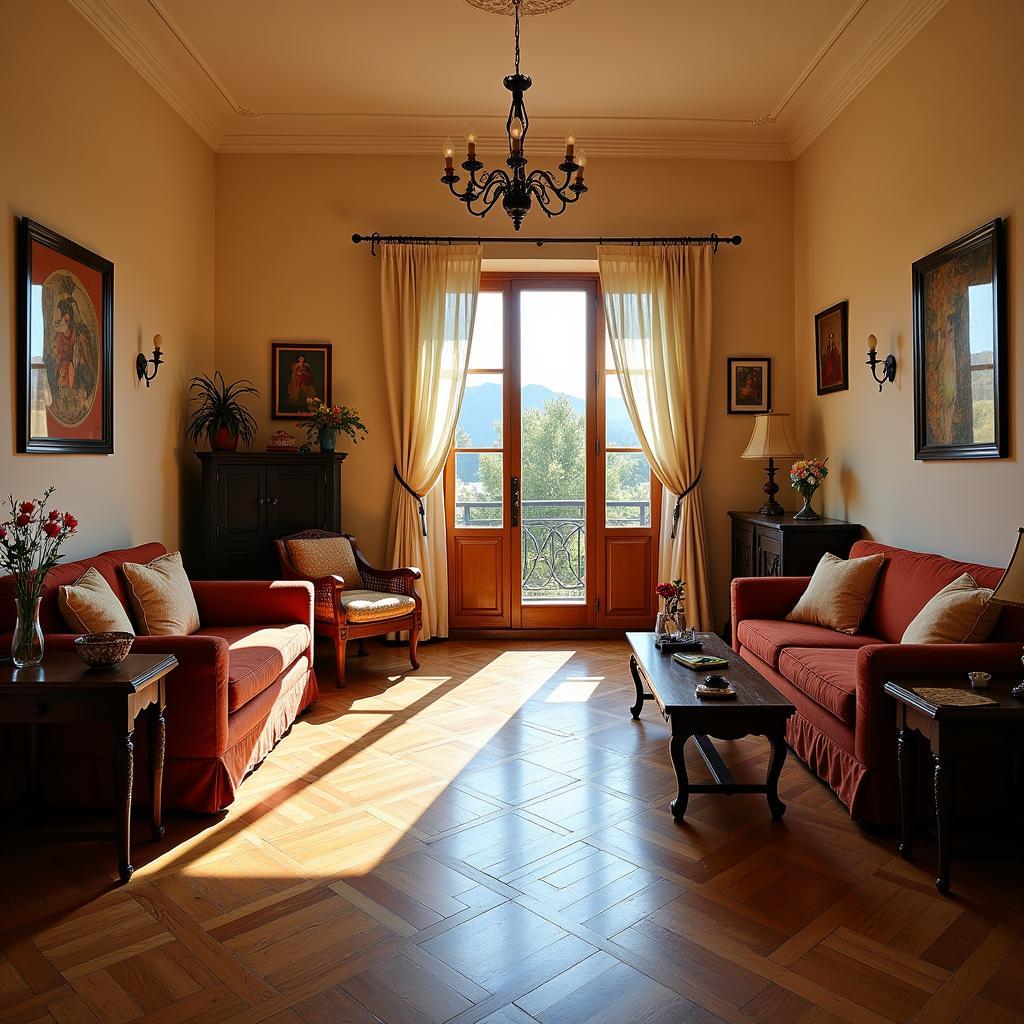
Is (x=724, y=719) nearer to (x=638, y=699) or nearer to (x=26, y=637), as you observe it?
(x=638, y=699)

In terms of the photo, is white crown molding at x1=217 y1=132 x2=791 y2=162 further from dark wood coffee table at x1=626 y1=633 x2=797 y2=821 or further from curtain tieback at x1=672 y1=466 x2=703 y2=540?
dark wood coffee table at x1=626 y1=633 x2=797 y2=821

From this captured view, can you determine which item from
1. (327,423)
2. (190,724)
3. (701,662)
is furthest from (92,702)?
(327,423)

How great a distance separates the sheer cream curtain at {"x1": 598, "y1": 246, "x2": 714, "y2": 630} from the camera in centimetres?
603

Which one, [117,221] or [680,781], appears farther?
[117,221]

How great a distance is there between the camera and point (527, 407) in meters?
6.39

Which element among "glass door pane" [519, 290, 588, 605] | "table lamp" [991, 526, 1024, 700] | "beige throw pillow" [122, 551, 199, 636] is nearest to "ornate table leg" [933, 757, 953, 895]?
"table lamp" [991, 526, 1024, 700]

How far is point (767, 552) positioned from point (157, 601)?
11.9 ft

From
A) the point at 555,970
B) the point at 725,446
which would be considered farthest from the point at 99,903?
the point at 725,446

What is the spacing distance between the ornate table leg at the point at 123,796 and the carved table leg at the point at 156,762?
0.25m

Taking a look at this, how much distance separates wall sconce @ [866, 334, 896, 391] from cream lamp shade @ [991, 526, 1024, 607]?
7.33ft

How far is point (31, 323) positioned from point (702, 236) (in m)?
4.51

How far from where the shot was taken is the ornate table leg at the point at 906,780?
108 inches

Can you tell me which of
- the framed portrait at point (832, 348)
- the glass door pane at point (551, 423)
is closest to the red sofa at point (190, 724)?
the glass door pane at point (551, 423)

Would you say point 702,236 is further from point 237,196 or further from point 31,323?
point 31,323
